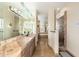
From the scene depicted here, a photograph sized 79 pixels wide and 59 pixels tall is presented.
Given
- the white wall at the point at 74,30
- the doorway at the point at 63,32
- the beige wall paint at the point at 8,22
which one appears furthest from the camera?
the doorway at the point at 63,32

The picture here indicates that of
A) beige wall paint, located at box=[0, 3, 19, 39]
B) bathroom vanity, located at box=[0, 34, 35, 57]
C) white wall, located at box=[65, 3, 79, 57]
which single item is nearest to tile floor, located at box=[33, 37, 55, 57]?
bathroom vanity, located at box=[0, 34, 35, 57]

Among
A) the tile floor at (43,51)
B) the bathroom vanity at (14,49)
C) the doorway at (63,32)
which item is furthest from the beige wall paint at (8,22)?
the doorway at (63,32)

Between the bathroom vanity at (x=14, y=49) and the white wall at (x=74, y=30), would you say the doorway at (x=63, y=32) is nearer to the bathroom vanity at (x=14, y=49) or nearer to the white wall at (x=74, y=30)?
the white wall at (x=74, y=30)

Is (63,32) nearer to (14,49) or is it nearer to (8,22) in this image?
(8,22)

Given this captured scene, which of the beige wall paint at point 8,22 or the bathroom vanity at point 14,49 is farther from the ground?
the beige wall paint at point 8,22

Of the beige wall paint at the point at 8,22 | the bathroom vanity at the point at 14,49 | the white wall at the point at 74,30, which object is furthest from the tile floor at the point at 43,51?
the beige wall paint at the point at 8,22

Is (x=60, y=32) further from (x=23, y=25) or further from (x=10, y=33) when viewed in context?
(x=10, y=33)

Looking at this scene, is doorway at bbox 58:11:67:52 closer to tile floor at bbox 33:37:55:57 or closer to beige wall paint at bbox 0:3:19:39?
tile floor at bbox 33:37:55:57

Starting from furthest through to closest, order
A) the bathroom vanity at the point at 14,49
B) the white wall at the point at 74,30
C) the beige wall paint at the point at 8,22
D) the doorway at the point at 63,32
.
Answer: the doorway at the point at 63,32
the white wall at the point at 74,30
the beige wall paint at the point at 8,22
the bathroom vanity at the point at 14,49

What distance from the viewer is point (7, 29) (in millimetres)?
2775

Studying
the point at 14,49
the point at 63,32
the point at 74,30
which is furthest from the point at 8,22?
the point at 63,32

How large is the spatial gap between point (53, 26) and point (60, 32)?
16.0 inches

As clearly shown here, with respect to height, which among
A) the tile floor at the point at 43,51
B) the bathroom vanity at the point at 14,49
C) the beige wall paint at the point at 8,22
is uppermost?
the beige wall paint at the point at 8,22

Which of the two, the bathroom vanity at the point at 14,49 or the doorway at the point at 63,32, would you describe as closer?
the bathroom vanity at the point at 14,49
